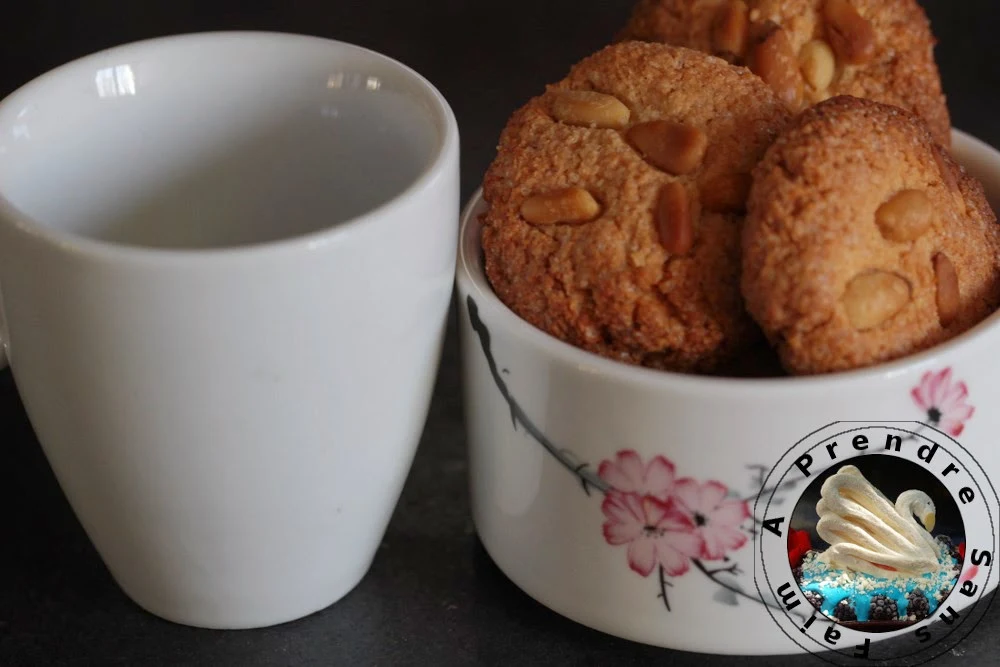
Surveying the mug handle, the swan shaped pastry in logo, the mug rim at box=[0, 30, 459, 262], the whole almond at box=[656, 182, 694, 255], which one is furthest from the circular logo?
the mug handle

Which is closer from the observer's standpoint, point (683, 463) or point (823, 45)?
point (683, 463)

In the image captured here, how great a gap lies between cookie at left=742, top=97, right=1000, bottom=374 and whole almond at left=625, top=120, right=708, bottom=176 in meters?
0.04

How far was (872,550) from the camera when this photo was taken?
2.06 ft

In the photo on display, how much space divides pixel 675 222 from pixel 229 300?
20 cm

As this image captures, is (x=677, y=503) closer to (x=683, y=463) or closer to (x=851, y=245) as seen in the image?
(x=683, y=463)

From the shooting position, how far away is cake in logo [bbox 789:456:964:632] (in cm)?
62

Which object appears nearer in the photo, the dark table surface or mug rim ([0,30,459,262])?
mug rim ([0,30,459,262])

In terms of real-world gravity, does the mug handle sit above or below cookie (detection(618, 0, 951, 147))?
below

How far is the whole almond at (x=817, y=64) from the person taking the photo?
0.70 meters

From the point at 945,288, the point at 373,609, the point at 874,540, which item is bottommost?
the point at 373,609

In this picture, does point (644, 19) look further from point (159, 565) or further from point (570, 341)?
point (159, 565)

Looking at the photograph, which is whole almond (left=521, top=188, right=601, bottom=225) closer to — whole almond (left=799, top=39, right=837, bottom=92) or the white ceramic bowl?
the white ceramic bowl

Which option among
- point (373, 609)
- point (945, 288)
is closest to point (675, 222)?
point (945, 288)

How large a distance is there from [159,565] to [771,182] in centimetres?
35
